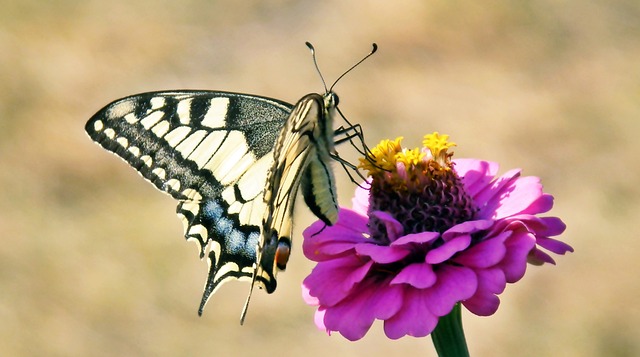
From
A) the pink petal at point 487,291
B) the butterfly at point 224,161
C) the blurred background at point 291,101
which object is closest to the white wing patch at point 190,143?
the butterfly at point 224,161

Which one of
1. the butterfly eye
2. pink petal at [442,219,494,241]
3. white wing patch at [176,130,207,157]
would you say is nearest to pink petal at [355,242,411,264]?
pink petal at [442,219,494,241]

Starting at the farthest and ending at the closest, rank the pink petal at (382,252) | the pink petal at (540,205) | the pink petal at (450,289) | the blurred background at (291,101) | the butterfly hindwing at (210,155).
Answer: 1. the blurred background at (291,101)
2. the butterfly hindwing at (210,155)
3. the pink petal at (540,205)
4. the pink petal at (382,252)
5. the pink petal at (450,289)

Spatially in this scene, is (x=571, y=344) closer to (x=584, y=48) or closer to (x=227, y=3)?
(x=584, y=48)

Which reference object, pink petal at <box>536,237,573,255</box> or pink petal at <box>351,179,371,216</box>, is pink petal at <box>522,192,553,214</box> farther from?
pink petal at <box>351,179,371,216</box>

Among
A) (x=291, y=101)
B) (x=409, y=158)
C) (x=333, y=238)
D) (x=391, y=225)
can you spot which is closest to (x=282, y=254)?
(x=333, y=238)

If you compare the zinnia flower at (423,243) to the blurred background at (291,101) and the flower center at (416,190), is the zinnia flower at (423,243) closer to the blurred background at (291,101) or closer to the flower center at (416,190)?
the flower center at (416,190)

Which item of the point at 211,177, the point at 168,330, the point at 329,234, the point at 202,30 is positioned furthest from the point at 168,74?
the point at 329,234
